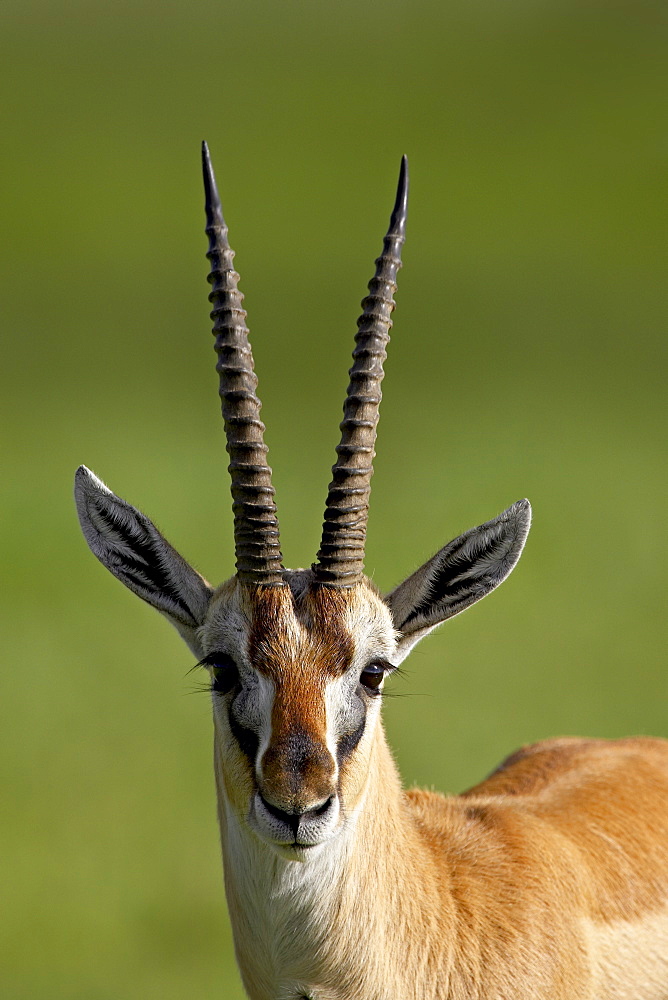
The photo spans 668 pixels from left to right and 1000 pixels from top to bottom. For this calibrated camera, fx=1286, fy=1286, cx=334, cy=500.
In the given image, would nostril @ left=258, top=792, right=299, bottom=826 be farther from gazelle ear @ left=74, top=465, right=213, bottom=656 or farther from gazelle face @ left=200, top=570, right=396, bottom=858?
gazelle ear @ left=74, top=465, right=213, bottom=656

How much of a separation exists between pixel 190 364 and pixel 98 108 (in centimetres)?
1600

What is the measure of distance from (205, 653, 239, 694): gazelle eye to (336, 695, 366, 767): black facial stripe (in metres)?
0.43

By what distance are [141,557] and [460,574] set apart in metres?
1.21

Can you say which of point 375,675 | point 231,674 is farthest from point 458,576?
point 231,674

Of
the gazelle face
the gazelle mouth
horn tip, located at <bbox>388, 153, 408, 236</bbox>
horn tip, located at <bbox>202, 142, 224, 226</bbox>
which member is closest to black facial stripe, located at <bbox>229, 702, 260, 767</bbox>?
the gazelle face

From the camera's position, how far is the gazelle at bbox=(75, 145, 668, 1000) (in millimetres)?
4219

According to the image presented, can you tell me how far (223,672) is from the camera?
4430 millimetres

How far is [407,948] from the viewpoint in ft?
15.3

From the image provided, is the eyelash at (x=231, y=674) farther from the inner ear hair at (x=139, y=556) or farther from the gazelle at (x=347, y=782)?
the inner ear hair at (x=139, y=556)

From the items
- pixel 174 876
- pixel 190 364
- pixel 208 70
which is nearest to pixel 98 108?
pixel 208 70

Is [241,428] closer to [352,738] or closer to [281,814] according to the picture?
[352,738]

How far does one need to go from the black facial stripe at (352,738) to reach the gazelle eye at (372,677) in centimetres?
9

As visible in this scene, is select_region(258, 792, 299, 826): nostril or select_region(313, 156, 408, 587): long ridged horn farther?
select_region(313, 156, 408, 587): long ridged horn

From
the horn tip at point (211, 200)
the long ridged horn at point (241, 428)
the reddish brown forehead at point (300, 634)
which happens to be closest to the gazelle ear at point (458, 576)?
the reddish brown forehead at point (300, 634)
